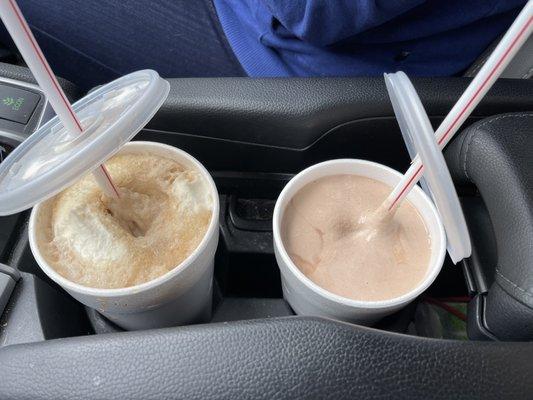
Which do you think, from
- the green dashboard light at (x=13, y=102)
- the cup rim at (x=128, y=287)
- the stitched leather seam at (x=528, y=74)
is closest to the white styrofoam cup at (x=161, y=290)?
the cup rim at (x=128, y=287)

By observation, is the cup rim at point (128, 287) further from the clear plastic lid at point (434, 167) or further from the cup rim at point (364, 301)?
the clear plastic lid at point (434, 167)

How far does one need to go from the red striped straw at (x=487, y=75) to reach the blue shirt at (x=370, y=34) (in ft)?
0.74

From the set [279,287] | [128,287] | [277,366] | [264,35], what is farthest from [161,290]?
[264,35]

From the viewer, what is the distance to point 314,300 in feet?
1.73

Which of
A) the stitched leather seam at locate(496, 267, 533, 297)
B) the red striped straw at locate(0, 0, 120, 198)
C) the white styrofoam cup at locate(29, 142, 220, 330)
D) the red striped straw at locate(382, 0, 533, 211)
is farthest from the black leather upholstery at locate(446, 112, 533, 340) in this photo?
the red striped straw at locate(0, 0, 120, 198)

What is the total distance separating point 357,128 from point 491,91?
0.17 metres

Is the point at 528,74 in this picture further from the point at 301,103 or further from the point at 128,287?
the point at 128,287

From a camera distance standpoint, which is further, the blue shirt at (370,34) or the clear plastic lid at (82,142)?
the blue shirt at (370,34)

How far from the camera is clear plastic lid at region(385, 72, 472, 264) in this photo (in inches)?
16.7

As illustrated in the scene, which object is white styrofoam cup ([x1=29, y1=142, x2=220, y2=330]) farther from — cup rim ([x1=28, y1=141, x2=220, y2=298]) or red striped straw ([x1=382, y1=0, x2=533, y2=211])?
red striped straw ([x1=382, y1=0, x2=533, y2=211])

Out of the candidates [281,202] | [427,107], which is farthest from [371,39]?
[281,202]

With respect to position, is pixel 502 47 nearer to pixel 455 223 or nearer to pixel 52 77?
pixel 455 223

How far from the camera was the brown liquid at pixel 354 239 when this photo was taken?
531 millimetres

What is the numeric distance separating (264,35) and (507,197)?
1.36 ft
